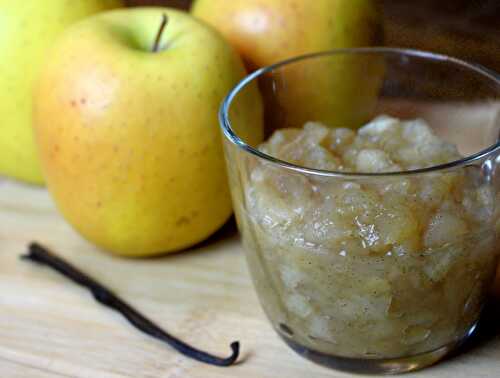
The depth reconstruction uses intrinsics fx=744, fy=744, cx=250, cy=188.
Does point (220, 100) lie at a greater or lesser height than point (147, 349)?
greater

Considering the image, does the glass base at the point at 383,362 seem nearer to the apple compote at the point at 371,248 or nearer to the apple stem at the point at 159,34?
the apple compote at the point at 371,248

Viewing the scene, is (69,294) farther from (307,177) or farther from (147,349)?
(307,177)

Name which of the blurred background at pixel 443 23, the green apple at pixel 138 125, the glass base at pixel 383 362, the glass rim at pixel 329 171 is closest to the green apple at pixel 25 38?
the green apple at pixel 138 125

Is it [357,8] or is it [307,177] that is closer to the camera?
[307,177]

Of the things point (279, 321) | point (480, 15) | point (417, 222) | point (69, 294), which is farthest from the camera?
point (480, 15)

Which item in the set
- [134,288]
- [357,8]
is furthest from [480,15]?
[134,288]

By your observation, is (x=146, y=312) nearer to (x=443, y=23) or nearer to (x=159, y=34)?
(x=159, y=34)

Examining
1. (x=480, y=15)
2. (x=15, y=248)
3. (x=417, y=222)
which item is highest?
(x=417, y=222)

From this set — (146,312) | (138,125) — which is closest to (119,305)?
(146,312)
